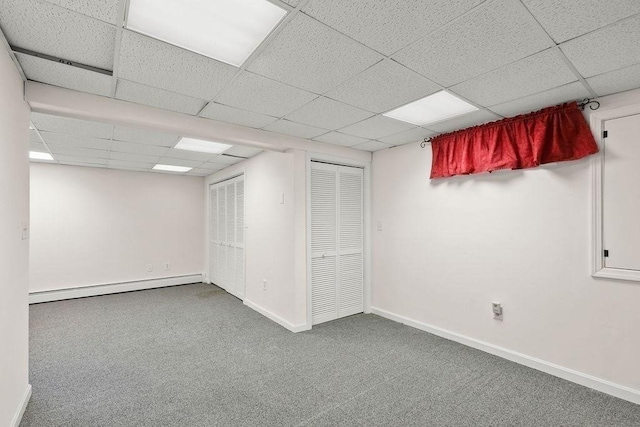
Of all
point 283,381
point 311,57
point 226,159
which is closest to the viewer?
point 311,57

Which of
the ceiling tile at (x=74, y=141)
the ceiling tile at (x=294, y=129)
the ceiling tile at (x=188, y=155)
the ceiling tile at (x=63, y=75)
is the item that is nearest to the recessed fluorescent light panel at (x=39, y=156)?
the ceiling tile at (x=74, y=141)

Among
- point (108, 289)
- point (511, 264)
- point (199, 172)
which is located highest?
point (199, 172)

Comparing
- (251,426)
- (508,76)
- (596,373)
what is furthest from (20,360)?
(596,373)

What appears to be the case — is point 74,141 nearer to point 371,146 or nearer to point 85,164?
point 85,164

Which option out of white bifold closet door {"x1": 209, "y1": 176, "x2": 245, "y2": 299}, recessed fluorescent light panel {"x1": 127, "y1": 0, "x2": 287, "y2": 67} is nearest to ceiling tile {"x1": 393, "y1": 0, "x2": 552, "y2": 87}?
recessed fluorescent light panel {"x1": 127, "y1": 0, "x2": 287, "y2": 67}

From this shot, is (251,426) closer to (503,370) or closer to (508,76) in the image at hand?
(503,370)

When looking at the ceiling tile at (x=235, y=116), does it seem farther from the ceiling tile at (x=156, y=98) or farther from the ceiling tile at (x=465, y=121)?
the ceiling tile at (x=465, y=121)

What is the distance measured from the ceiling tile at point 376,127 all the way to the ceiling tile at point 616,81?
4.83 ft

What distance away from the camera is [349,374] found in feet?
8.71

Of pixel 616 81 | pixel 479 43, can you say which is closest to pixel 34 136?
pixel 479 43

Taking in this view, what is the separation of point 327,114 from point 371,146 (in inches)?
53.9

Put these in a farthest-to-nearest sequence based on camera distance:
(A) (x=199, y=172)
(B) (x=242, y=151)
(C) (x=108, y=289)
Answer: (A) (x=199, y=172), (C) (x=108, y=289), (B) (x=242, y=151)

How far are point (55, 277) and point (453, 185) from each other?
6655 mm

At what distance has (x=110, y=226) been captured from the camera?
5797 mm
